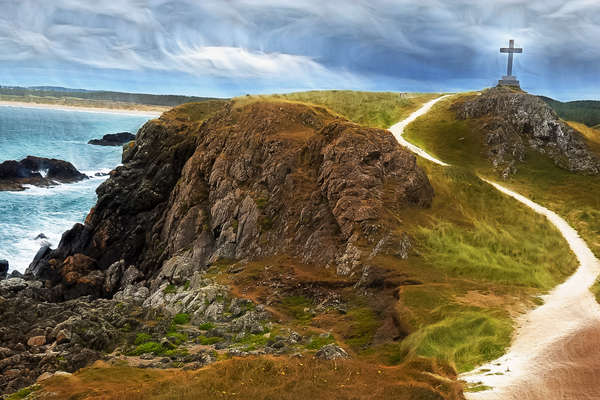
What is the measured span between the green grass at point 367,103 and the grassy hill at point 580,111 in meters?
61.8

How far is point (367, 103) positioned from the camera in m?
82.9

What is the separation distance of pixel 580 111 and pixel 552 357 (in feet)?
502

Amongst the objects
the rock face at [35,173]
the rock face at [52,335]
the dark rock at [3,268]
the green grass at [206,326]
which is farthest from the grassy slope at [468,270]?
the rock face at [35,173]

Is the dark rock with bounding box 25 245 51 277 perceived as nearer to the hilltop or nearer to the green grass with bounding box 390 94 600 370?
the hilltop

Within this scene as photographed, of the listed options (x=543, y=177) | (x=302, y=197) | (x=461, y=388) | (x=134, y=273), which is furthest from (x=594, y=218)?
(x=134, y=273)

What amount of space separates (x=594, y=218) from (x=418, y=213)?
19.9 meters

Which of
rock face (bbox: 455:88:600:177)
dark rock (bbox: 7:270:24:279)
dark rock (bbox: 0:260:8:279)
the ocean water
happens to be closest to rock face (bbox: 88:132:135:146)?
the ocean water

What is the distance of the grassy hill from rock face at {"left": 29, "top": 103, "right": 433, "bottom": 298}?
10888 cm

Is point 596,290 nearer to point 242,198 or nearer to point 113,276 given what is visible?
point 242,198

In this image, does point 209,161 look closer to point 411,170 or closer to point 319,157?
point 319,157

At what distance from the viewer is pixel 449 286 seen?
25.2m

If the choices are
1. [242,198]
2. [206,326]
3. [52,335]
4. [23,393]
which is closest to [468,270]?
[206,326]

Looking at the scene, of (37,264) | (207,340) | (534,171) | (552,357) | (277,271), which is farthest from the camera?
(534,171)

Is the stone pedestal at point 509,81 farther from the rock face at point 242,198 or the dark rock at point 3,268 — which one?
the dark rock at point 3,268
